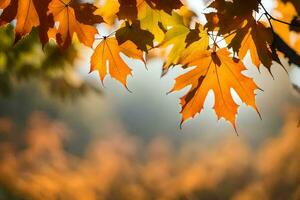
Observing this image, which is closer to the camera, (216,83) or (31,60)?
(216,83)

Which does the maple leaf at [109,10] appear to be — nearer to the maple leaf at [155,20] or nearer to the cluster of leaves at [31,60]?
the maple leaf at [155,20]

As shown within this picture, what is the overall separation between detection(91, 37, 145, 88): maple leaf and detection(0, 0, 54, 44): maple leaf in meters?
0.16

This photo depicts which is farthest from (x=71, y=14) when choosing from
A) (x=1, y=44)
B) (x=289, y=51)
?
(x=1, y=44)

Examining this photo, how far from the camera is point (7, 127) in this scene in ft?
21.7

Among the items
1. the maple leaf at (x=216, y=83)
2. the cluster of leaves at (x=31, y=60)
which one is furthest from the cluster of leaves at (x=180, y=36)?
the cluster of leaves at (x=31, y=60)

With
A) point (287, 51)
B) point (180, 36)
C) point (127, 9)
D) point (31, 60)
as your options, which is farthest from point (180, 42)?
point (31, 60)

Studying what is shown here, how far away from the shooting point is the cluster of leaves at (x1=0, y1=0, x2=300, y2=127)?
1019mm

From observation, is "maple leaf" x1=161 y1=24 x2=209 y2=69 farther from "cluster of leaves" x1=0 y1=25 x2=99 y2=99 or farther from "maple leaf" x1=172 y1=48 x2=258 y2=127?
"cluster of leaves" x1=0 y1=25 x2=99 y2=99

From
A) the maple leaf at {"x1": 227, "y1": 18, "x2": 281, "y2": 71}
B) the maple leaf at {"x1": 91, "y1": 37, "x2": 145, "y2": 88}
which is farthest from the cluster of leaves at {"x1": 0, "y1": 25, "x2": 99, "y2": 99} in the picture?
the maple leaf at {"x1": 227, "y1": 18, "x2": 281, "y2": 71}

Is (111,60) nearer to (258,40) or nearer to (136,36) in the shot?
(136,36)

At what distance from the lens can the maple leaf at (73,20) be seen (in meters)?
1.05

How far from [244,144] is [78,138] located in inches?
140

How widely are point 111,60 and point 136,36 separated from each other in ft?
0.48

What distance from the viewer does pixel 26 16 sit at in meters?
1.06
